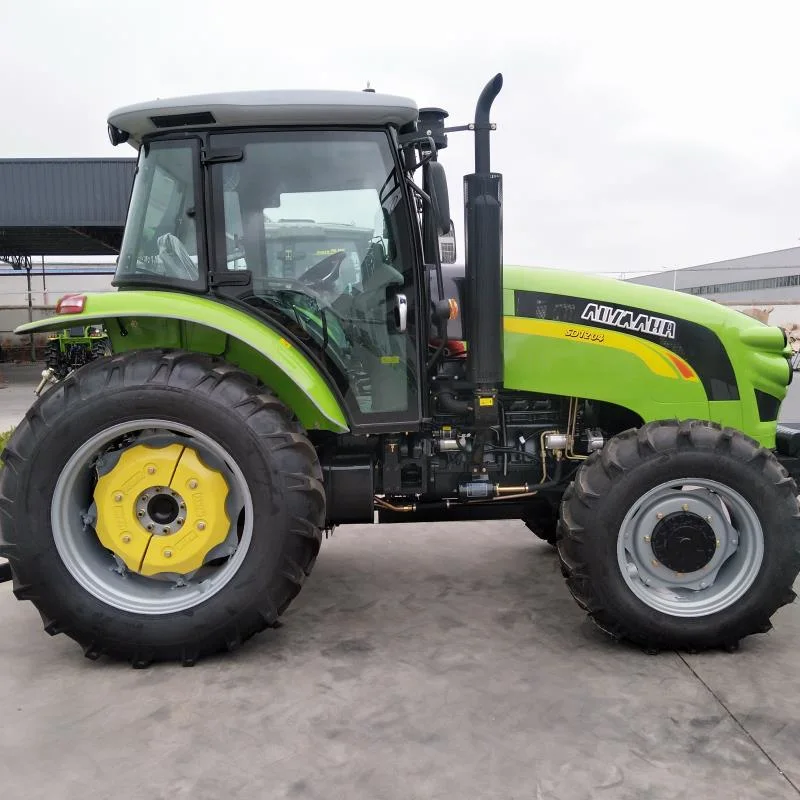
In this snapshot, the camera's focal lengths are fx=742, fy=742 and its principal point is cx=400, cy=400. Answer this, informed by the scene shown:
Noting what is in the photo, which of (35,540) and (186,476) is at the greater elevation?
(186,476)

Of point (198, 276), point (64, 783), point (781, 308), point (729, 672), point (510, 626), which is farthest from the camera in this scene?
point (781, 308)

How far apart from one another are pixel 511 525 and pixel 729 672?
7.41 feet

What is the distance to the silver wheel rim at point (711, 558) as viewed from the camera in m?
3.14

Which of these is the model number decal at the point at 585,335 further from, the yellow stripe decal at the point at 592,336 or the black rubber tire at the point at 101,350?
the black rubber tire at the point at 101,350

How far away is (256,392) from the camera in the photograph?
305cm

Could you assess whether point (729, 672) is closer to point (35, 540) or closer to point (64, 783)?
point (64, 783)

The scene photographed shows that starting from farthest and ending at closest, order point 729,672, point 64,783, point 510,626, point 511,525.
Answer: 1. point 511,525
2. point 510,626
3. point 729,672
4. point 64,783

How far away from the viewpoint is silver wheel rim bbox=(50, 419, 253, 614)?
3.02 m

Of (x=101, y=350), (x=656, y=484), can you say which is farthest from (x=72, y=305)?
(x=101, y=350)

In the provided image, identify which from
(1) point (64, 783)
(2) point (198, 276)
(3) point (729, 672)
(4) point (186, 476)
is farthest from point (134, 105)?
(3) point (729, 672)

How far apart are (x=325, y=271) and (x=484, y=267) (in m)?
0.69

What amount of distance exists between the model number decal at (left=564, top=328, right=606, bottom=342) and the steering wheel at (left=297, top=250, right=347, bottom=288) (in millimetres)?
1088

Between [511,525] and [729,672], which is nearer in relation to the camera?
[729,672]

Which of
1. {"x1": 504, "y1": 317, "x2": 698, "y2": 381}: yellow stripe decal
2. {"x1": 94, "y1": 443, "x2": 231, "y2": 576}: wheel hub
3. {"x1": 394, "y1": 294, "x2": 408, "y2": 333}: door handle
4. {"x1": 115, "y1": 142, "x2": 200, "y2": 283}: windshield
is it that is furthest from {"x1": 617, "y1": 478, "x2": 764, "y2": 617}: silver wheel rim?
{"x1": 115, "y1": 142, "x2": 200, "y2": 283}: windshield
